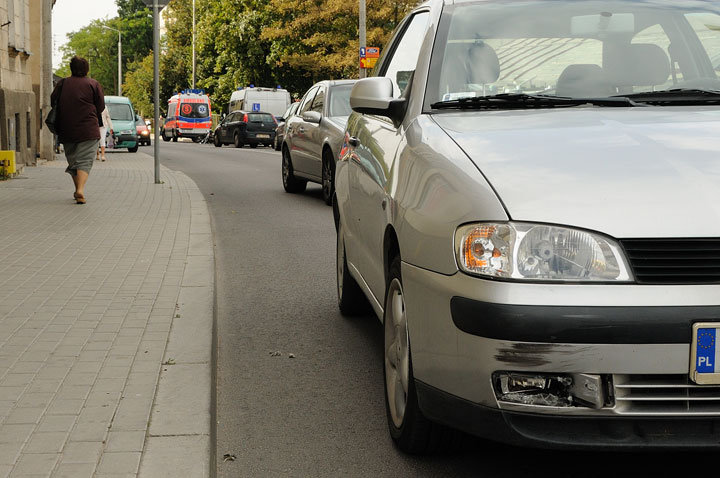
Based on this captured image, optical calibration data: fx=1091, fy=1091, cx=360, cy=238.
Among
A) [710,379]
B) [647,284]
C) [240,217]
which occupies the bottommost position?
[240,217]

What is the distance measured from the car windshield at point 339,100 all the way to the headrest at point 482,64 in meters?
9.89

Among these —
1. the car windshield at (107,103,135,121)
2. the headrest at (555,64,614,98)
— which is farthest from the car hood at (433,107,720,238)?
the car windshield at (107,103,135,121)

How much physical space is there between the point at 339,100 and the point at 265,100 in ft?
105

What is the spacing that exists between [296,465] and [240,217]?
9567 mm

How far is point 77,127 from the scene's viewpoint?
1359 centimetres

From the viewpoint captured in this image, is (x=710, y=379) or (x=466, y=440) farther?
(x=466, y=440)

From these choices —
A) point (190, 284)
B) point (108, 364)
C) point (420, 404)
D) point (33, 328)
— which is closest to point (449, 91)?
point (420, 404)

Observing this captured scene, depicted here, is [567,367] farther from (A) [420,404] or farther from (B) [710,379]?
(A) [420,404]

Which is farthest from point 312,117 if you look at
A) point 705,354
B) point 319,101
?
point 705,354

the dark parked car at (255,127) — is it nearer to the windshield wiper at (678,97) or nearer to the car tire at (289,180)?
the car tire at (289,180)

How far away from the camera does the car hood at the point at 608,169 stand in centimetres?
338

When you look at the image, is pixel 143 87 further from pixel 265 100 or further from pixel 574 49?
pixel 574 49

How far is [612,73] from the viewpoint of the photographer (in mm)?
4688

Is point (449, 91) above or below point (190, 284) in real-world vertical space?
above
